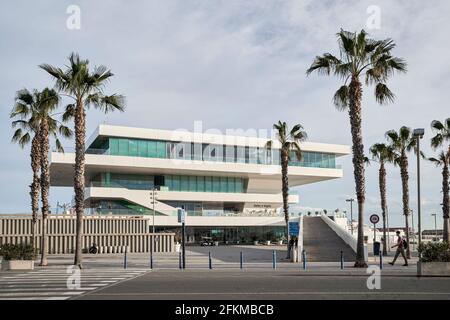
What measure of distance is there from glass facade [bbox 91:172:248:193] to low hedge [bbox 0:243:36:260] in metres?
34.1

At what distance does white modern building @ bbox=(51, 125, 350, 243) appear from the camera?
61438 millimetres

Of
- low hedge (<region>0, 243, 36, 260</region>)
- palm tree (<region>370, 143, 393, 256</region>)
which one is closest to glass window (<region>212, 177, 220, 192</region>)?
palm tree (<region>370, 143, 393, 256</region>)

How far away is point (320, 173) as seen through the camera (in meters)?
75.9

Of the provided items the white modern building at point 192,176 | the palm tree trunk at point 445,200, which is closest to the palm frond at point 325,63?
the palm tree trunk at point 445,200

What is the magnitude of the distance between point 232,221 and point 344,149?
74.2 feet

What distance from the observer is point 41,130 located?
3064cm

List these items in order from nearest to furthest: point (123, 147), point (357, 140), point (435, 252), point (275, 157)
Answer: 1. point (435, 252)
2. point (357, 140)
3. point (123, 147)
4. point (275, 157)

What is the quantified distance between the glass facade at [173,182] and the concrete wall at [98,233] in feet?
48.6

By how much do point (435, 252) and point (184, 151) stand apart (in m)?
46.3

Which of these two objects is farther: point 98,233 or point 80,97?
point 98,233

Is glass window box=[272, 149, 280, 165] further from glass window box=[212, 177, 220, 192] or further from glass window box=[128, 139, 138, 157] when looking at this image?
glass window box=[128, 139, 138, 157]

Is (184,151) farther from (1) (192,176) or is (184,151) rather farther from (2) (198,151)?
(1) (192,176)

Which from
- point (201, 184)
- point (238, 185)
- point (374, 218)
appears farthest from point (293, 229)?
point (238, 185)

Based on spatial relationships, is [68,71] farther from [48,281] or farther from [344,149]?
[344,149]
